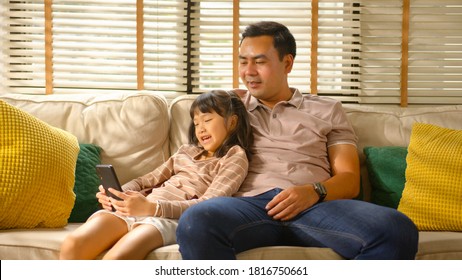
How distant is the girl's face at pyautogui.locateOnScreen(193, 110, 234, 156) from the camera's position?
235 cm

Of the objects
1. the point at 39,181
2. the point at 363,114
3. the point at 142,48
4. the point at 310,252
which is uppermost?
the point at 142,48

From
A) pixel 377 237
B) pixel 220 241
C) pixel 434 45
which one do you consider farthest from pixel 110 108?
pixel 434 45

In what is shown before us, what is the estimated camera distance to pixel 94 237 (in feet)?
6.64

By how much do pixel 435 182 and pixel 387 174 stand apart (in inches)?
→ 8.5

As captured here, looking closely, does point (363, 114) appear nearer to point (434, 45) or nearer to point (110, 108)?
point (434, 45)

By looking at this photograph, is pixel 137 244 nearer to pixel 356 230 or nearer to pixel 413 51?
pixel 356 230

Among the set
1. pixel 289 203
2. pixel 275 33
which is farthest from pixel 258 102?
pixel 289 203

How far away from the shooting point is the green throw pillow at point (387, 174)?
8.34 ft

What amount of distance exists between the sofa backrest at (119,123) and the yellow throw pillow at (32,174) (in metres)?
0.28

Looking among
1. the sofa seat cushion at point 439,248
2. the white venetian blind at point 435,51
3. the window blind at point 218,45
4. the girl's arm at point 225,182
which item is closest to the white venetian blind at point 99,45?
the window blind at point 218,45

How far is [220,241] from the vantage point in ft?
6.31

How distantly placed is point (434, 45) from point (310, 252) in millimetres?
1593

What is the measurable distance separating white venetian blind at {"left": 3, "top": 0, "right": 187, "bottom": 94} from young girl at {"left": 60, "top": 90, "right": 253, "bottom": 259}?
0.82 meters

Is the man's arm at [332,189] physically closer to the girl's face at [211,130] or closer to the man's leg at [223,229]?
the man's leg at [223,229]
